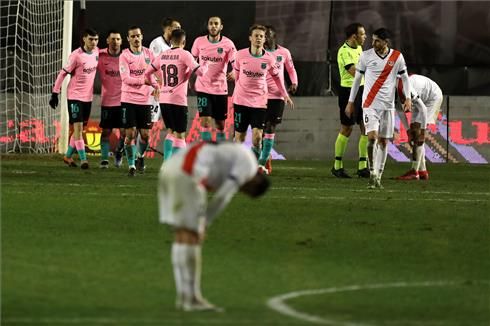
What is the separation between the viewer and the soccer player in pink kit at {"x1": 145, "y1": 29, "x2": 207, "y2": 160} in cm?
1970

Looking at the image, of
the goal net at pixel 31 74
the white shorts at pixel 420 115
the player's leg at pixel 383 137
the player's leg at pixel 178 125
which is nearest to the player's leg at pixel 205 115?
the player's leg at pixel 178 125

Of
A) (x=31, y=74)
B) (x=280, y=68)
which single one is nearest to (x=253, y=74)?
(x=280, y=68)

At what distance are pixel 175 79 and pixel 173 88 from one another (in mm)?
153

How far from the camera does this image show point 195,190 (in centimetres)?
877

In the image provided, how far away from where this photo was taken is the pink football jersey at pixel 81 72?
22.5 meters

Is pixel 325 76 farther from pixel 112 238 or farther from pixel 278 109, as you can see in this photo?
pixel 112 238

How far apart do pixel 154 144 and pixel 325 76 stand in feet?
11.3

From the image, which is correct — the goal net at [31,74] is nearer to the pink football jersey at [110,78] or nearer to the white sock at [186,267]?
the pink football jersey at [110,78]

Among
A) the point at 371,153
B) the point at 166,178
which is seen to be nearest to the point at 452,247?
the point at 166,178

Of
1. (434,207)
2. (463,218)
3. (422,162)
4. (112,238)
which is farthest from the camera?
(422,162)

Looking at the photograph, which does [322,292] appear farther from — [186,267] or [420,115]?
[420,115]

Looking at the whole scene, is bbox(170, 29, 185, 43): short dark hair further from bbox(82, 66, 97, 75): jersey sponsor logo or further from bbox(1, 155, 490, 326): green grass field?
bbox(82, 66, 97, 75): jersey sponsor logo

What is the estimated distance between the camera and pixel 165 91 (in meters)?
19.9

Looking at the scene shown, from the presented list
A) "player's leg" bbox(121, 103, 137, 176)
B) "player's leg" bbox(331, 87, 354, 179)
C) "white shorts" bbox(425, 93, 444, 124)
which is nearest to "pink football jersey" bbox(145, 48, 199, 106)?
"player's leg" bbox(121, 103, 137, 176)
